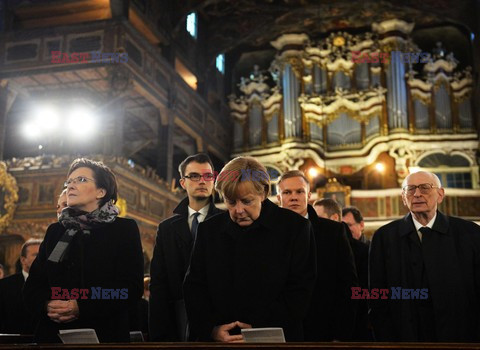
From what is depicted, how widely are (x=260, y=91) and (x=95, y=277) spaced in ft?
53.8

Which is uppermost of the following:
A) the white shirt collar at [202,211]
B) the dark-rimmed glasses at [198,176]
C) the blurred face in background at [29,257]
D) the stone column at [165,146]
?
the stone column at [165,146]

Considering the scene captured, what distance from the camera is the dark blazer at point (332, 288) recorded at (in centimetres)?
372

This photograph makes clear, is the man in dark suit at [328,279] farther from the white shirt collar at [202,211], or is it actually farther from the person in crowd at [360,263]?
the white shirt collar at [202,211]

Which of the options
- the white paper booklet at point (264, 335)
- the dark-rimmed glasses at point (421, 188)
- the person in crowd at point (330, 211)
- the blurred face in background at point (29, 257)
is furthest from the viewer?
the blurred face in background at point (29, 257)

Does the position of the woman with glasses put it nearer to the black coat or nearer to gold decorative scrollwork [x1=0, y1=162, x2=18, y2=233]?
the black coat

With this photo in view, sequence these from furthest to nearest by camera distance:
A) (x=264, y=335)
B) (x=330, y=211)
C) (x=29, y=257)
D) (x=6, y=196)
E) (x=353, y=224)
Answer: (x=6, y=196), (x=353, y=224), (x=29, y=257), (x=330, y=211), (x=264, y=335)

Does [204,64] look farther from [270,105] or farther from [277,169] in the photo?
[277,169]

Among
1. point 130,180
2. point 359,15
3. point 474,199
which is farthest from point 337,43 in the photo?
point 130,180

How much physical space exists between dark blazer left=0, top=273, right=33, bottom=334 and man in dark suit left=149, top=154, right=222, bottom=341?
5.07 ft

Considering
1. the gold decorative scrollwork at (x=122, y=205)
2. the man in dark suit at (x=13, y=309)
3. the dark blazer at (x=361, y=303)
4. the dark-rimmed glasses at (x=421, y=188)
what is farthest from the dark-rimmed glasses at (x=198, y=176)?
the gold decorative scrollwork at (x=122, y=205)

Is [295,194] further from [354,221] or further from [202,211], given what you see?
[354,221]

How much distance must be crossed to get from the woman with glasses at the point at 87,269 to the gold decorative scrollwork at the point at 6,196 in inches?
315

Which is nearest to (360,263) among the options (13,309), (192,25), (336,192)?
(13,309)

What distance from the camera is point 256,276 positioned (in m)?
3.00
